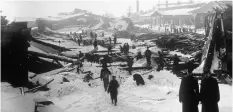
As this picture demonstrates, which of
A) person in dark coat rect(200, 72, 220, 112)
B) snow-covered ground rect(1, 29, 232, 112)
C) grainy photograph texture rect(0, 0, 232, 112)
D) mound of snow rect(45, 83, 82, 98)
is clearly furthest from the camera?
mound of snow rect(45, 83, 82, 98)

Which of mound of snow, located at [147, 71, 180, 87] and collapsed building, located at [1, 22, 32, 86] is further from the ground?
collapsed building, located at [1, 22, 32, 86]

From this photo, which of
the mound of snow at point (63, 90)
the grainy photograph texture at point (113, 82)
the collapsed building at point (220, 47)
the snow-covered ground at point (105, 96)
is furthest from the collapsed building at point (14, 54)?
the collapsed building at point (220, 47)

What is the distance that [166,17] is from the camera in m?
61.3

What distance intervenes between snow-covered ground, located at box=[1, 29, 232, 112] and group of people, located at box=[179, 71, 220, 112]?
197 centimetres

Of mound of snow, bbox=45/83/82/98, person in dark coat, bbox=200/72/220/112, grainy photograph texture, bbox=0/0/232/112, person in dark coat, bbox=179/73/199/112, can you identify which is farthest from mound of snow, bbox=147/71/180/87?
person in dark coat, bbox=200/72/220/112

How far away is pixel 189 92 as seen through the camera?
21.1ft

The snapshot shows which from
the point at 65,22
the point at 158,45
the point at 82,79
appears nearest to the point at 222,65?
the point at 82,79

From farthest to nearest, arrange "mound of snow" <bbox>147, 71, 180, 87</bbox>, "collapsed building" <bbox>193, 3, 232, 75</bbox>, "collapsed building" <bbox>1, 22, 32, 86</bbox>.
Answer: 1. "mound of snow" <bbox>147, 71, 180, 87</bbox>
2. "collapsed building" <bbox>193, 3, 232, 75</bbox>
3. "collapsed building" <bbox>1, 22, 32, 86</bbox>

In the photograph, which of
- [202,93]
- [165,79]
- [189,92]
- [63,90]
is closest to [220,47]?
[165,79]

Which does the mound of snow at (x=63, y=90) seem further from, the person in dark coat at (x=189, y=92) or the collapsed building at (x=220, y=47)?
the person in dark coat at (x=189, y=92)

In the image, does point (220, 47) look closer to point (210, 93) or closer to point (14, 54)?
point (210, 93)

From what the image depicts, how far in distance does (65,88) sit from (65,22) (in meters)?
44.2

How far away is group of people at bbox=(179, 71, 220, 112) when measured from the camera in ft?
20.6

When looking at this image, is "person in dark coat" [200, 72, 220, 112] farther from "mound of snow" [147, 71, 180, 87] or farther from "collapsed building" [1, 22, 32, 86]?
"collapsed building" [1, 22, 32, 86]
